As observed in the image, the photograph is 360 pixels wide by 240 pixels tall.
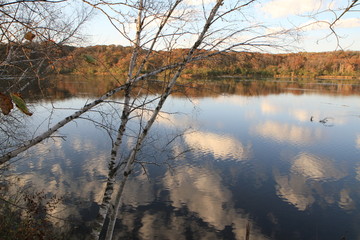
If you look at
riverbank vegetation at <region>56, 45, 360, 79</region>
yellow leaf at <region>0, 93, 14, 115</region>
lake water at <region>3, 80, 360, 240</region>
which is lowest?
lake water at <region>3, 80, 360, 240</region>

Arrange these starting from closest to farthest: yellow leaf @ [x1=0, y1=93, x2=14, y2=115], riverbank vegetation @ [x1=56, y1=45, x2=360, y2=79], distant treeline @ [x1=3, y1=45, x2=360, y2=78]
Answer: yellow leaf @ [x1=0, y1=93, x2=14, y2=115] < riverbank vegetation @ [x1=56, y1=45, x2=360, y2=79] < distant treeline @ [x1=3, y1=45, x2=360, y2=78]

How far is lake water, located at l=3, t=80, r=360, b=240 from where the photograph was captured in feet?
25.5

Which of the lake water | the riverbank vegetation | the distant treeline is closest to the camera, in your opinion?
the riverbank vegetation

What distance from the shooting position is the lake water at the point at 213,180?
778cm

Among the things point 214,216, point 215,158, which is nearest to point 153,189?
point 214,216

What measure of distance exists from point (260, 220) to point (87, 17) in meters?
7.38

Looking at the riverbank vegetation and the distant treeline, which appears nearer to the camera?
the riverbank vegetation

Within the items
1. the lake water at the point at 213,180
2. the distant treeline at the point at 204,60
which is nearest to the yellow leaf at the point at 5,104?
the distant treeline at the point at 204,60

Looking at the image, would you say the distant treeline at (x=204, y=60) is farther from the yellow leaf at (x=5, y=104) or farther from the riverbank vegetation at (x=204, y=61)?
the yellow leaf at (x=5, y=104)

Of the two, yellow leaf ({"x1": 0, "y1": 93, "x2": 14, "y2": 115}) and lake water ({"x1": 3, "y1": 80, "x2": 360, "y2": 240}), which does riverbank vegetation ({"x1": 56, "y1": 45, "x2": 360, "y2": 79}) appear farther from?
yellow leaf ({"x1": 0, "y1": 93, "x2": 14, "y2": 115})

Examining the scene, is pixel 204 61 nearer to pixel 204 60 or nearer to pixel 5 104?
pixel 204 60

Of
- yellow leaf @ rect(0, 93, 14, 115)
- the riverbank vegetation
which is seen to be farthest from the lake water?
yellow leaf @ rect(0, 93, 14, 115)

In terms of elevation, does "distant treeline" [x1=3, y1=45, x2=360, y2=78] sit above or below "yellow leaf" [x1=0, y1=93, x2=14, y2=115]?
above

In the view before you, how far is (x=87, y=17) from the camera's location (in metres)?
8.06
